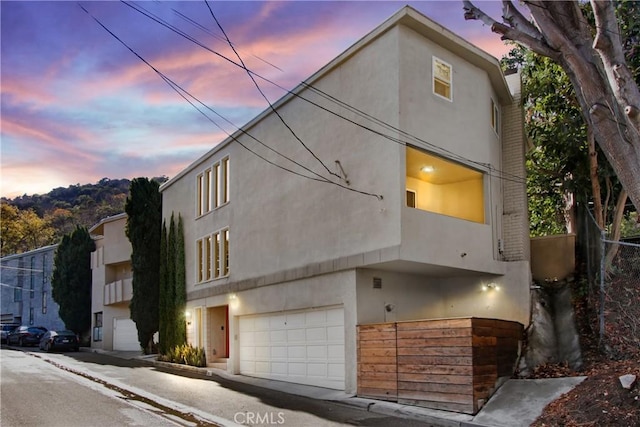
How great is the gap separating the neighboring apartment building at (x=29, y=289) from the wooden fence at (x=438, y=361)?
3658 cm

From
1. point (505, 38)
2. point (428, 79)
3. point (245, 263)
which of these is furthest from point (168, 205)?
point (505, 38)

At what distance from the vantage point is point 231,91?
1480cm

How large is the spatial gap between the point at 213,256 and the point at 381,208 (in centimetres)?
1008

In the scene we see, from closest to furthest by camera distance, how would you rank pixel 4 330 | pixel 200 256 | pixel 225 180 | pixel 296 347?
pixel 296 347 < pixel 225 180 < pixel 200 256 < pixel 4 330

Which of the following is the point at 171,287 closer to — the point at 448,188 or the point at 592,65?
the point at 448,188

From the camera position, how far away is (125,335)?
32.2 metres

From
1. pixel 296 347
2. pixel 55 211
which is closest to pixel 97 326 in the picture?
pixel 296 347

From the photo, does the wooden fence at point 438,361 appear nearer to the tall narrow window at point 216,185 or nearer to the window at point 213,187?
the window at point 213,187

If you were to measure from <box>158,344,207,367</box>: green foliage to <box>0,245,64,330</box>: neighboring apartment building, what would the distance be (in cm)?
2357

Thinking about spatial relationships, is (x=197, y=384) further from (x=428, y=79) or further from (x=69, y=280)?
(x=69, y=280)

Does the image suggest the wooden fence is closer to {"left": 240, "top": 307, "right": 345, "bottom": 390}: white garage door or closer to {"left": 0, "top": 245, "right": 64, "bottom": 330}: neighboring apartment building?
{"left": 240, "top": 307, "right": 345, "bottom": 390}: white garage door

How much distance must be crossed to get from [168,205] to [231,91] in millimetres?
12711

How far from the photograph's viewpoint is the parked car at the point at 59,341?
101 ft

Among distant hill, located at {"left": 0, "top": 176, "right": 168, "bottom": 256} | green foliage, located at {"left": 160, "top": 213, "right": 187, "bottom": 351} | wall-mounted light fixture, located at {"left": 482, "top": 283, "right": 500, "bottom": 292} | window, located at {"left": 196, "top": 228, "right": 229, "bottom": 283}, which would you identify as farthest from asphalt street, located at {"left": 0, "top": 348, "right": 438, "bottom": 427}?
distant hill, located at {"left": 0, "top": 176, "right": 168, "bottom": 256}
